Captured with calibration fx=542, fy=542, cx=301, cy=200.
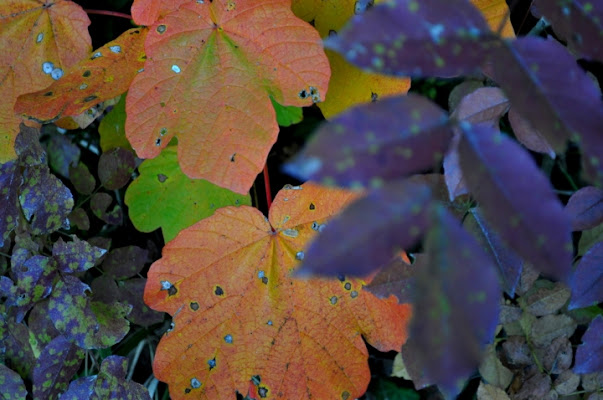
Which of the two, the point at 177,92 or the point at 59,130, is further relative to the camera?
the point at 59,130

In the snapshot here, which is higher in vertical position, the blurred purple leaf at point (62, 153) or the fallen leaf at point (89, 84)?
the fallen leaf at point (89, 84)

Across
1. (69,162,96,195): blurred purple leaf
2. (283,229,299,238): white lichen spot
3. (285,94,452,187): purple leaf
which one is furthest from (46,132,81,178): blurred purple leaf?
(285,94,452,187): purple leaf

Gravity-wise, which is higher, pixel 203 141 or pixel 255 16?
pixel 255 16

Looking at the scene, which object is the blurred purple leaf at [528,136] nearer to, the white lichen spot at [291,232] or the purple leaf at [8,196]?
the white lichen spot at [291,232]

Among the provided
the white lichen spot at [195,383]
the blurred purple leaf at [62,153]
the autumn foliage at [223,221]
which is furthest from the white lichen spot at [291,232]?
the blurred purple leaf at [62,153]

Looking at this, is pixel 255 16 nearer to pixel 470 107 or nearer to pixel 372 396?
pixel 470 107

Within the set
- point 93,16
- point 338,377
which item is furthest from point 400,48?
point 93,16

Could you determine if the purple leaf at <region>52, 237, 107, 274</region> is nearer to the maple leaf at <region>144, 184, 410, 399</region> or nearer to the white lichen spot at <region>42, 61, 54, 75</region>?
the maple leaf at <region>144, 184, 410, 399</region>
